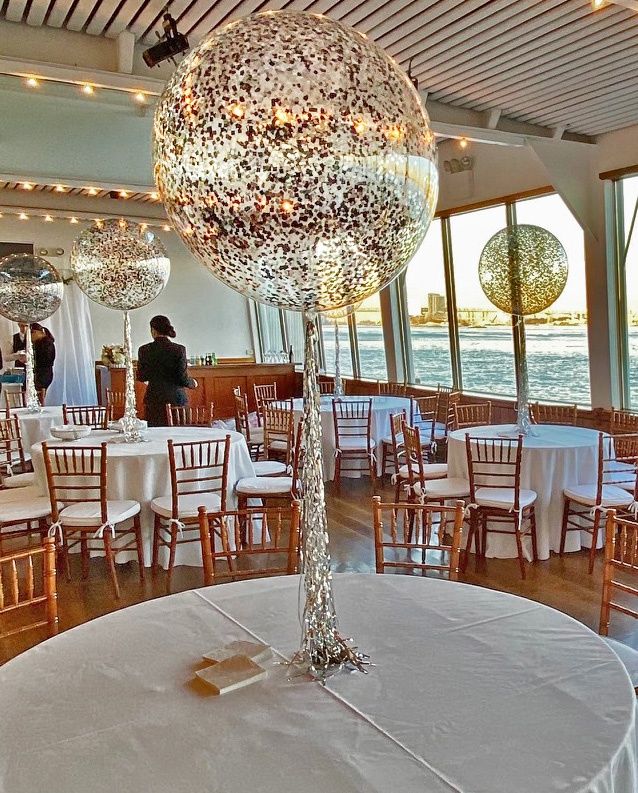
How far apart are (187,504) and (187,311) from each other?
9.82m

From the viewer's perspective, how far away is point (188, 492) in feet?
16.3

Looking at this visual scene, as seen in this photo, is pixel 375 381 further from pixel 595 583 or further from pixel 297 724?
pixel 297 724

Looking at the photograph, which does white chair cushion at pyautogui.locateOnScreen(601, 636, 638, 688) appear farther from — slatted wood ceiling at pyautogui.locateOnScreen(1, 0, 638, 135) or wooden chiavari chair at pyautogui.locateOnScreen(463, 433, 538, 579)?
slatted wood ceiling at pyautogui.locateOnScreen(1, 0, 638, 135)

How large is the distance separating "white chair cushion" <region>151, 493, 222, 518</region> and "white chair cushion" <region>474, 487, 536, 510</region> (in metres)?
1.87

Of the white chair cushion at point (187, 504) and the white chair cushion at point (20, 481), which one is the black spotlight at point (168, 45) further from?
the white chair cushion at point (20, 481)

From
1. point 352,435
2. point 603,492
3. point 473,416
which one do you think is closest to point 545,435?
point 603,492

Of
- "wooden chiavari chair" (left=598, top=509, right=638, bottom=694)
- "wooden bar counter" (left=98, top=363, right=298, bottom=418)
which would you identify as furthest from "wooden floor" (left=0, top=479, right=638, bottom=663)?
"wooden bar counter" (left=98, top=363, right=298, bottom=418)

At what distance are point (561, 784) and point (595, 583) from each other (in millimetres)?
3733

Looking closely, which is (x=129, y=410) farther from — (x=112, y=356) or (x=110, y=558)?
(x=112, y=356)

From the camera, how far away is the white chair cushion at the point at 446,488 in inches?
212

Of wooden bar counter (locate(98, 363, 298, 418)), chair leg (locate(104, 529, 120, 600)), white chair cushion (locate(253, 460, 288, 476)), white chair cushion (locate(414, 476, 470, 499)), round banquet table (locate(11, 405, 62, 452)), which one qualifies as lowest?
chair leg (locate(104, 529, 120, 600))

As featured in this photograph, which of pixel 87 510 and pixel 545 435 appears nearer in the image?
pixel 87 510

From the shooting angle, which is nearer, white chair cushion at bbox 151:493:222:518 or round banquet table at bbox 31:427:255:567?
white chair cushion at bbox 151:493:222:518

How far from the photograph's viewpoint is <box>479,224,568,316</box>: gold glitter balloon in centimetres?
550
